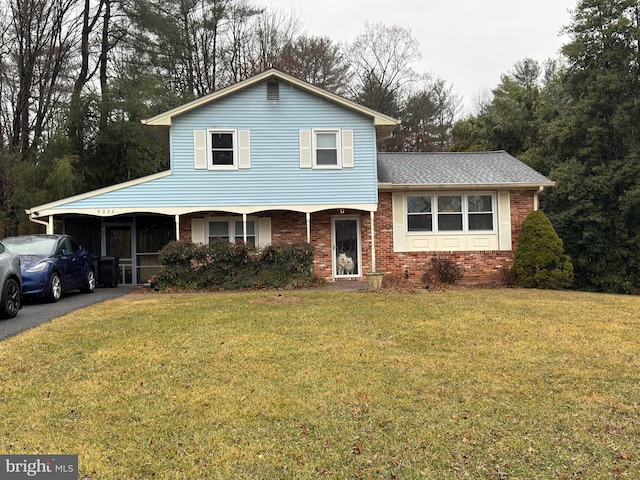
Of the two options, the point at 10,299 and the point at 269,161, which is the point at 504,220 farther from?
the point at 10,299

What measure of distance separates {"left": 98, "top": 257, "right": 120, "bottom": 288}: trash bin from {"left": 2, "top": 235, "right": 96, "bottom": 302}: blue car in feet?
6.14

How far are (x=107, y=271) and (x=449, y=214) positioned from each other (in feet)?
37.7

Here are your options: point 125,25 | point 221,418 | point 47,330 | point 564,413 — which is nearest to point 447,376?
point 564,413

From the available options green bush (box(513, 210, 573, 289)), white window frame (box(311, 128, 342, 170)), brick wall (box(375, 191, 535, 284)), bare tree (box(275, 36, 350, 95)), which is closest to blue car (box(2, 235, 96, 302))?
white window frame (box(311, 128, 342, 170))

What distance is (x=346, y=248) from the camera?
16.3 meters

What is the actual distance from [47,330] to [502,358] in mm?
6750

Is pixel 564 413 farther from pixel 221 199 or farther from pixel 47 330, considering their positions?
pixel 221 199

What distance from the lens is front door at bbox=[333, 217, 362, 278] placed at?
16.2 meters

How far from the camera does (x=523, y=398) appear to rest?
457 centimetres

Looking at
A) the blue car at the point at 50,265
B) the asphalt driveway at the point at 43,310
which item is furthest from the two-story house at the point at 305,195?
the asphalt driveway at the point at 43,310

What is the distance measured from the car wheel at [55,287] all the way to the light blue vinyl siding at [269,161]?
3.91 m

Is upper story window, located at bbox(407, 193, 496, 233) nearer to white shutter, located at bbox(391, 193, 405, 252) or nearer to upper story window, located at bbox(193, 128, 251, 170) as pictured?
white shutter, located at bbox(391, 193, 405, 252)

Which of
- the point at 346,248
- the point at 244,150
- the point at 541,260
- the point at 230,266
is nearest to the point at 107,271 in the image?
the point at 230,266

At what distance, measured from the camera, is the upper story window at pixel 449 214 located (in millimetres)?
16375
